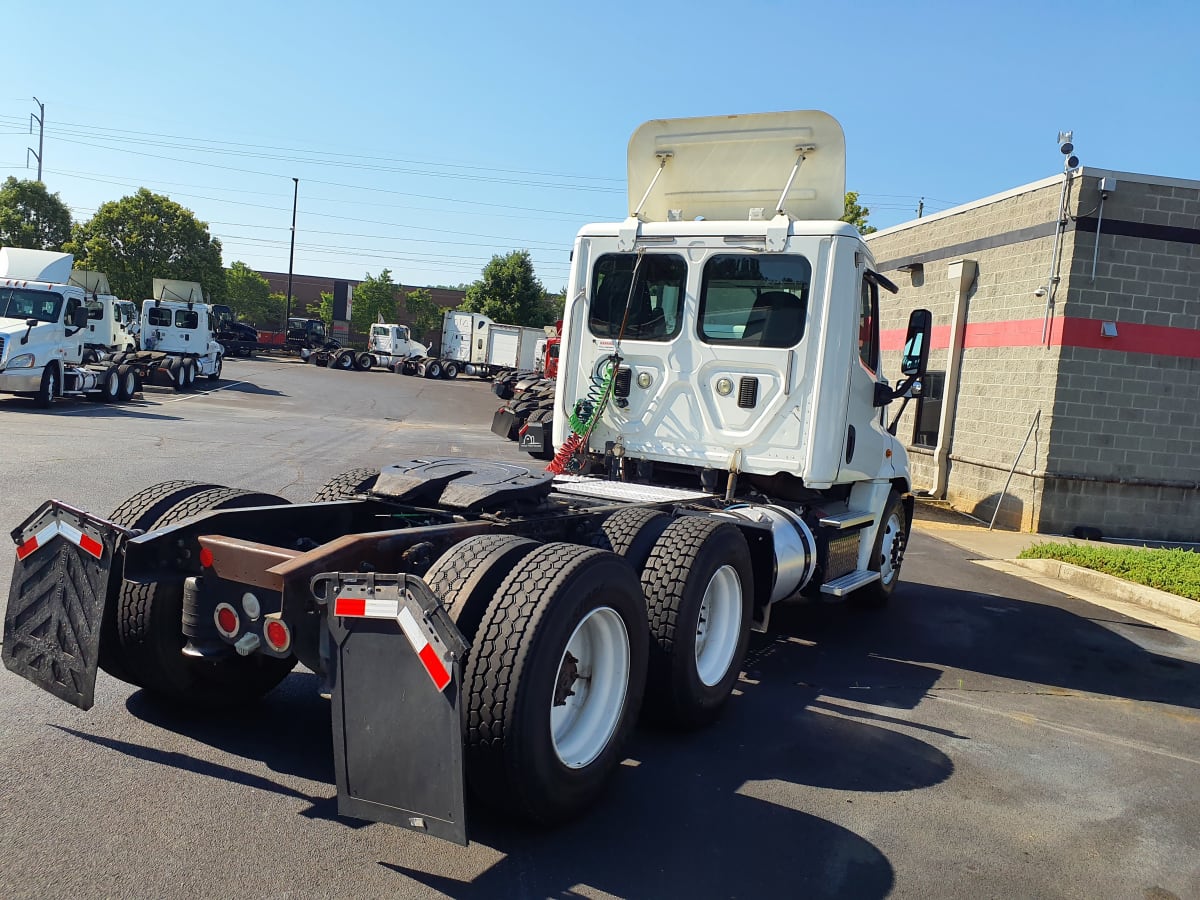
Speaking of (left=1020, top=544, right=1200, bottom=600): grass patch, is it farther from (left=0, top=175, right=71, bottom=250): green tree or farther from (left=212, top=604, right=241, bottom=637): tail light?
(left=0, top=175, right=71, bottom=250): green tree

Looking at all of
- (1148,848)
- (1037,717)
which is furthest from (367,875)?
(1037,717)

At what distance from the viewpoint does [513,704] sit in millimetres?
3209

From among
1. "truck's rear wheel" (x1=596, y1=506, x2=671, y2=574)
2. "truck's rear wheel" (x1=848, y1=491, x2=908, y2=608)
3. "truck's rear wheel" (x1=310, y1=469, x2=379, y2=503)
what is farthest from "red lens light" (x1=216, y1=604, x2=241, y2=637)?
"truck's rear wheel" (x1=848, y1=491, x2=908, y2=608)

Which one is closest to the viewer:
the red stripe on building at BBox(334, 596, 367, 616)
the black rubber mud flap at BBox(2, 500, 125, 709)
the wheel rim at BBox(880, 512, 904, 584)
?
the red stripe on building at BBox(334, 596, 367, 616)

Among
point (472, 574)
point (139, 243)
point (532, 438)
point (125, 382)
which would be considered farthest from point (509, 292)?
point (472, 574)

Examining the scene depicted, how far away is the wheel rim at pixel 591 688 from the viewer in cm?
372

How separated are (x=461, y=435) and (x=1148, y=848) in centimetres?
1887

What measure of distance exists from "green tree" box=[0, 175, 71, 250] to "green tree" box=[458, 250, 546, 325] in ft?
89.0

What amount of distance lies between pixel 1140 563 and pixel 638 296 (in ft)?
24.9

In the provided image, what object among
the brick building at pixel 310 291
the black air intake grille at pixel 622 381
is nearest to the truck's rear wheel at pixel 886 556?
the black air intake grille at pixel 622 381

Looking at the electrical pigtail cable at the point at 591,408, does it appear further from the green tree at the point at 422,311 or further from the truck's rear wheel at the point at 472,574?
the green tree at the point at 422,311

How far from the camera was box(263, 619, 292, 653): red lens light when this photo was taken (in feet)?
11.4

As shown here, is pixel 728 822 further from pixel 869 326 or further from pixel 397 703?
pixel 869 326

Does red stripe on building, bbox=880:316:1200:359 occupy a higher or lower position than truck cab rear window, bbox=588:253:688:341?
higher
